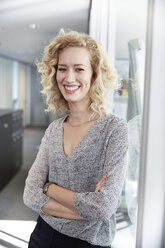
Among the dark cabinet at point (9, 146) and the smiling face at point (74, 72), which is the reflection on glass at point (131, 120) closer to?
the smiling face at point (74, 72)

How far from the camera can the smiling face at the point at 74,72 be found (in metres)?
0.56

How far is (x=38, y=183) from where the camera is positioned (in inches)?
23.1

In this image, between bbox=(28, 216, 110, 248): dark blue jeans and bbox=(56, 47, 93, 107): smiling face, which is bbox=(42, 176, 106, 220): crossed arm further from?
bbox=(56, 47, 93, 107): smiling face

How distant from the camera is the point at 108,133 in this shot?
0.53 meters

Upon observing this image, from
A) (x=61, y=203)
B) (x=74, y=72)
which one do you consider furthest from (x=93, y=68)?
(x=61, y=203)

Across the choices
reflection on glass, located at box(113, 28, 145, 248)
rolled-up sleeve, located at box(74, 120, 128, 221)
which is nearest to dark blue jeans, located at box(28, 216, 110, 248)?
rolled-up sleeve, located at box(74, 120, 128, 221)

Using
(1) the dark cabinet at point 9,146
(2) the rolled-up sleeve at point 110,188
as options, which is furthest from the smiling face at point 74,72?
(1) the dark cabinet at point 9,146

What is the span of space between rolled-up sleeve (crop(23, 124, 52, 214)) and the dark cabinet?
0.79 metres

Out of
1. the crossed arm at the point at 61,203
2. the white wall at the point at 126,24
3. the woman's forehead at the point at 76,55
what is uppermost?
the white wall at the point at 126,24

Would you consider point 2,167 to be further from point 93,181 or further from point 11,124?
point 93,181

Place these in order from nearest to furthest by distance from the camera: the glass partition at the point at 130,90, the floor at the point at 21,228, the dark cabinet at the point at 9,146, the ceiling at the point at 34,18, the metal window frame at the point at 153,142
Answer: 1. the metal window frame at the point at 153,142
2. the glass partition at the point at 130,90
3. the floor at the point at 21,228
4. the ceiling at the point at 34,18
5. the dark cabinet at the point at 9,146

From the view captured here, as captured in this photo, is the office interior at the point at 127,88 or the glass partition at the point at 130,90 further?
the glass partition at the point at 130,90

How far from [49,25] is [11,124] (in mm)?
864

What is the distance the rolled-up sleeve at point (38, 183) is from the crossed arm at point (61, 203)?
0.5 inches
